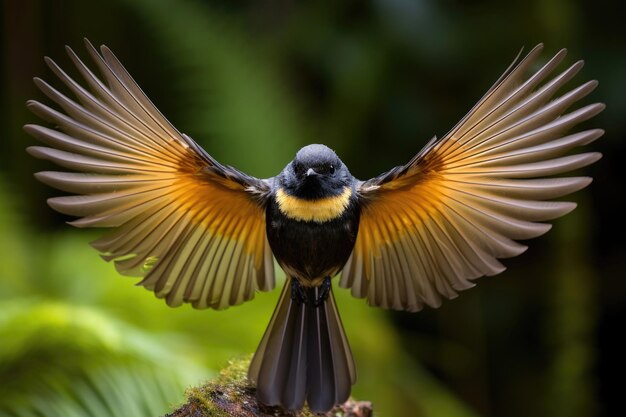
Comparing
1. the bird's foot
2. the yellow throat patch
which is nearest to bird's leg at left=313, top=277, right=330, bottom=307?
the bird's foot

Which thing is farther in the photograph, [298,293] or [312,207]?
[298,293]

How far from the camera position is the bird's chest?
208 centimetres

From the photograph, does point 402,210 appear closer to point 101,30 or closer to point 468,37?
point 468,37

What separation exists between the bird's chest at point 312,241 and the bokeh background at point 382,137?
4.85 ft

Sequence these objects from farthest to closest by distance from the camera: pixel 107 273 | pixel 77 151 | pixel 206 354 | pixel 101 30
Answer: pixel 101 30 → pixel 107 273 → pixel 206 354 → pixel 77 151

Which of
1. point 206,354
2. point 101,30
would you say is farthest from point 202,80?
point 206,354

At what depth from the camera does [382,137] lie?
14.8ft

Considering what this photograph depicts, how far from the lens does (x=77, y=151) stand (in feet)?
6.26

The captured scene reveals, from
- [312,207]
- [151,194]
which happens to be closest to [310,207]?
[312,207]

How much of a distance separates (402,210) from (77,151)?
2.67ft

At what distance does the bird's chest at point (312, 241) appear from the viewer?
2.08 meters

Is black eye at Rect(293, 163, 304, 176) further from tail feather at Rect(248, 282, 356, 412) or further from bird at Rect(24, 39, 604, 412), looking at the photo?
tail feather at Rect(248, 282, 356, 412)

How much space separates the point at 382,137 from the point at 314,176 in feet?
→ 8.04

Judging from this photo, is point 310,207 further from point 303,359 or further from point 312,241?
point 303,359
